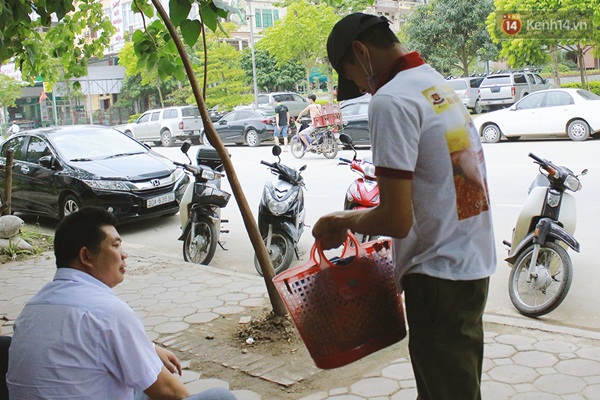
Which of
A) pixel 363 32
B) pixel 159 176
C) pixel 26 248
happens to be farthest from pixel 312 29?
pixel 363 32

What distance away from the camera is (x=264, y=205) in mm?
6969

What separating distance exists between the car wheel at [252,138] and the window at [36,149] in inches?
516

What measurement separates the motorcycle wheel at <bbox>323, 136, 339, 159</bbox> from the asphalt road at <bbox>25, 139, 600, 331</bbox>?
29 centimetres

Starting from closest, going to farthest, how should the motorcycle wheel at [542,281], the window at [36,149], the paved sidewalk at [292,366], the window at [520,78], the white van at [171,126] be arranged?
1. the paved sidewalk at [292,366]
2. the motorcycle wheel at [542,281]
3. the window at [36,149]
4. the white van at [171,126]
5. the window at [520,78]

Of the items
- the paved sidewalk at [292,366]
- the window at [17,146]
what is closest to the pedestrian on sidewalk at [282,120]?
the window at [17,146]

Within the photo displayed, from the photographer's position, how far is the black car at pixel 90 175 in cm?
961

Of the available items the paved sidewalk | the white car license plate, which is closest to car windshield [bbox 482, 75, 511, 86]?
the white car license plate

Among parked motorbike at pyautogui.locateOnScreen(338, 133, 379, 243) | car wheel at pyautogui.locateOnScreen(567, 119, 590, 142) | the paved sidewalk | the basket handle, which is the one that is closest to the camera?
the basket handle

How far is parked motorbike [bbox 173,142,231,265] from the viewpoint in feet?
24.6

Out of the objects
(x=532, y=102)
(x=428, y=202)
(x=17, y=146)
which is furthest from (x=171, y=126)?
(x=428, y=202)

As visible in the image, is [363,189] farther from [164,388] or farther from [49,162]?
[49,162]

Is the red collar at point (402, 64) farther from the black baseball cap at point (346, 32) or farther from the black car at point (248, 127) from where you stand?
the black car at point (248, 127)

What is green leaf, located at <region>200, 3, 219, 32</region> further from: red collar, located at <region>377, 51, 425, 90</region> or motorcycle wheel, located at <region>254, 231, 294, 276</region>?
motorcycle wheel, located at <region>254, 231, 294, 276</region>

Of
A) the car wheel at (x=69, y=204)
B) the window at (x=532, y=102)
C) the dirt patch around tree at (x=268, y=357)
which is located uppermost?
the window at (x=532, y=102)
